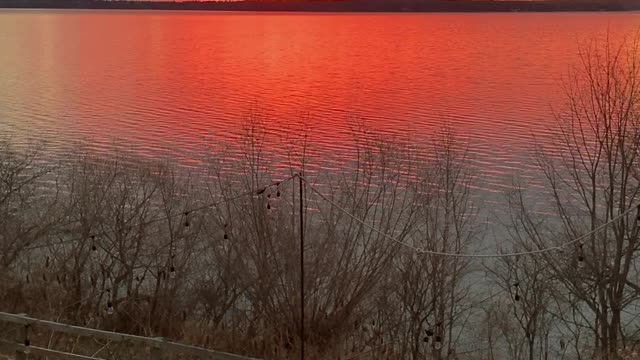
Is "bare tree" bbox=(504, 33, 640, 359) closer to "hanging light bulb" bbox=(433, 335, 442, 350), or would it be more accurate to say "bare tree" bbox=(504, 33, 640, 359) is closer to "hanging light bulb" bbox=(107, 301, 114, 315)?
"hanging light bulb" bbox=(433, 335, 442, 350)

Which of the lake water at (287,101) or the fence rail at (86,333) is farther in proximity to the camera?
the lake water at (287,101)

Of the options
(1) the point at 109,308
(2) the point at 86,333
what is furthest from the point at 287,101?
(2) the point at 86,333

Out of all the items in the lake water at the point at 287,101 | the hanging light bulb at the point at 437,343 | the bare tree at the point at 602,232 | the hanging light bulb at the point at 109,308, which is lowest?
the hanging light bulb at the point at 437,343

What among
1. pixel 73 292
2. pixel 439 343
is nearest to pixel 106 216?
pixel 73 292

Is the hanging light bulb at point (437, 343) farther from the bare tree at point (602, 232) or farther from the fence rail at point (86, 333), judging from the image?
the fence rail at point (86, 333)

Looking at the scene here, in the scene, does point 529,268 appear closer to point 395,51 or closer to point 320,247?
point 320,247

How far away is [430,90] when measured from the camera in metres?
35.7

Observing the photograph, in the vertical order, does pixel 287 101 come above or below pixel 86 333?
above

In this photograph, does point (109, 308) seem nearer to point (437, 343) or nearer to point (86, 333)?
point (437, 343)

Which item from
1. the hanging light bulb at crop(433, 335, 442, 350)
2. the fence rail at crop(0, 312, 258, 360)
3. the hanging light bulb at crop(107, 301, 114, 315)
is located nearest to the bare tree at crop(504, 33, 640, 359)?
the hanging light bulb at crop(433, 335, 442, 350)

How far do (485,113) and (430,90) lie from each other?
24.9 feet

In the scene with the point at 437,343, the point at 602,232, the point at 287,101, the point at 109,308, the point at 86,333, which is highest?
the point at 287,101

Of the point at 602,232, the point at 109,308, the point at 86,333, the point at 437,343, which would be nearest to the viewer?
the point at 86,333

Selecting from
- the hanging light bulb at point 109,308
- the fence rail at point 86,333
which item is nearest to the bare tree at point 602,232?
the fence rail at point 86,333
